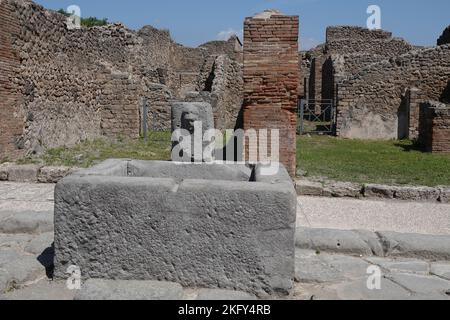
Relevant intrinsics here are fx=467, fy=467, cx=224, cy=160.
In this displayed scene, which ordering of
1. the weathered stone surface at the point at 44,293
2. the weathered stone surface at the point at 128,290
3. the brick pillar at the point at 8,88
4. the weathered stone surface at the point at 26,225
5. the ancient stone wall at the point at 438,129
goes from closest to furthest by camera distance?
1. the weathered stone surface at the point at 128,290
2. the weathered stone surface at the point at 44,293
3. the weathered stone surface at the point at 26,225
4. the brick pillar at the point at 8,88
5. the ancient stone wall at the point at 438,129

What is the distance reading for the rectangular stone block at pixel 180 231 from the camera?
3328 mm

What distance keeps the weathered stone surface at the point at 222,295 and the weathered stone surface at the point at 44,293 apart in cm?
91

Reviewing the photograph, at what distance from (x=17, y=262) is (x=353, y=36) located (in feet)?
92.2

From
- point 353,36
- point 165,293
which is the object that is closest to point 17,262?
point 165,293

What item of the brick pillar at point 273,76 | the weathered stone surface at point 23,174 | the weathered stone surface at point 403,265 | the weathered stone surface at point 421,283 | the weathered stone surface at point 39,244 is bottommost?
the weathered stone surface at point 403,265

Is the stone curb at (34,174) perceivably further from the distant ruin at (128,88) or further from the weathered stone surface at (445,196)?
the weathered stone surface at (445,196)

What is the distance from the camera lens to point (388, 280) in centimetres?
374

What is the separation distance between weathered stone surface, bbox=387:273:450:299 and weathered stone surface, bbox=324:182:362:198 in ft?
11.6

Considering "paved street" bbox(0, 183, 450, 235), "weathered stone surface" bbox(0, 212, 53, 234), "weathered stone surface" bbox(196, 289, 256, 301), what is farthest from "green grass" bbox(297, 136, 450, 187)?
"weathered stone surface" bbox(196, 289, 256, 301)

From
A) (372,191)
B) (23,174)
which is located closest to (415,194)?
(372,191)

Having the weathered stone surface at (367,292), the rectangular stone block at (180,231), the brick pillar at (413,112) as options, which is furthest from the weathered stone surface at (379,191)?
the brick pillar at (413,112)

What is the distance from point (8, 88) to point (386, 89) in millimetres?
12477

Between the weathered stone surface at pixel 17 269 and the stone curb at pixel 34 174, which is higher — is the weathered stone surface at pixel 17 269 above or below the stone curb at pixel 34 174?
below

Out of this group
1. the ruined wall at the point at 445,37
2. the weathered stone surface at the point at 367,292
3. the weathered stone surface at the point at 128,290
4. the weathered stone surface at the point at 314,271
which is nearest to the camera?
the weathered stone surface at the point at 128,290
